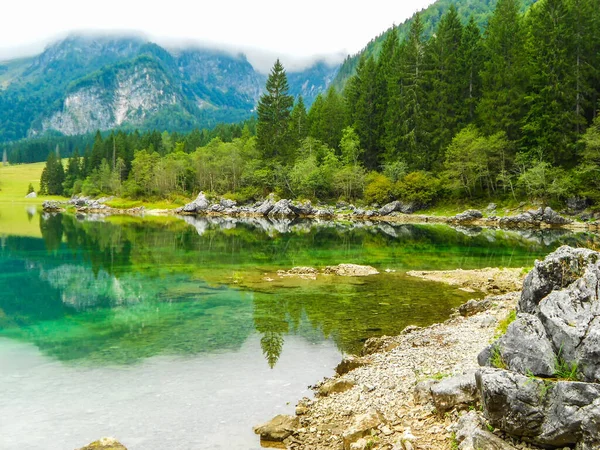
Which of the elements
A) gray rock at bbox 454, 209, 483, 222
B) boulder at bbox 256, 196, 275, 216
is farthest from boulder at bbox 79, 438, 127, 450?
boulder at bbox 256, 196, 275, 216

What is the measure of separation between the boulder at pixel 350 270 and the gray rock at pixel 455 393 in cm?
2396

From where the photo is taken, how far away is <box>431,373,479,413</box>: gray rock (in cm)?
1051

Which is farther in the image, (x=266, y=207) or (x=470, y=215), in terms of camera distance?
(x=266, y=207)

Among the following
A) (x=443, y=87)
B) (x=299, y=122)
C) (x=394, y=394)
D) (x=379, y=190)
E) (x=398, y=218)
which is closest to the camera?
(x=394, y=394)

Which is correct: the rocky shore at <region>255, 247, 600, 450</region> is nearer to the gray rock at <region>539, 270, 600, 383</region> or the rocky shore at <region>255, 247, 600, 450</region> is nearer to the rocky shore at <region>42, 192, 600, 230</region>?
the gray rock at <region>539, 270, 600, 383</region>

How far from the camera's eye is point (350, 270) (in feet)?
119

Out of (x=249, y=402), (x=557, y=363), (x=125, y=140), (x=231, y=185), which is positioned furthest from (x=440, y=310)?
(x=125, y=140)

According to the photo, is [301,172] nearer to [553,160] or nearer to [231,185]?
[231,185]

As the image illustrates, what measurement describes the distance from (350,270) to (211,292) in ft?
40.0

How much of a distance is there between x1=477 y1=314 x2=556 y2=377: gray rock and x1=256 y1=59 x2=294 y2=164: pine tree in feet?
390

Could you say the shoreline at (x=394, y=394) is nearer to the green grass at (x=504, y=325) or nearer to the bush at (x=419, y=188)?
the green grass at (x=504, y=325)

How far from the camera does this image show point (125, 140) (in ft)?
579

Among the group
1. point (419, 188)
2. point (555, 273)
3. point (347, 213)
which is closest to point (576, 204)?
point (419, 188)

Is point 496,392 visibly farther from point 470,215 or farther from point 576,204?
point 470,215
